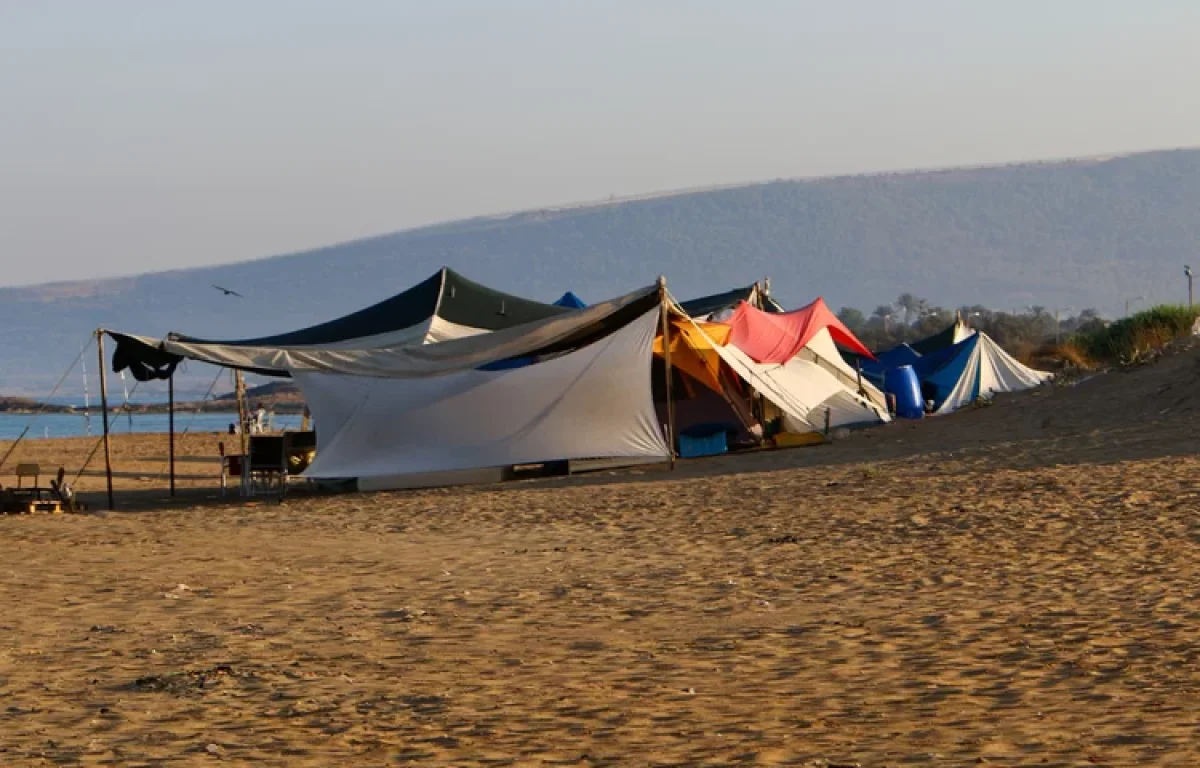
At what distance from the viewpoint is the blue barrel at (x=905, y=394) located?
27.6 m

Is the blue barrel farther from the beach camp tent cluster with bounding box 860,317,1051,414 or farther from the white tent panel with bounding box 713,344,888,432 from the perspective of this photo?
the white tent panel with bounding box 713,344,888,432

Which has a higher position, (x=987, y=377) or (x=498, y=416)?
(x=987, y=377)

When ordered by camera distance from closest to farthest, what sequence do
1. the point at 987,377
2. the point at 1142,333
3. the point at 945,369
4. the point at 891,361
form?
the point at 945,369
the point at 987,377
the point at 1142,333
the point at 891,361


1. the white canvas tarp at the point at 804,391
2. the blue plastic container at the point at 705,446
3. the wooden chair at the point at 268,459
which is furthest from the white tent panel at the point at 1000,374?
the wooden chair at the point at 268,459

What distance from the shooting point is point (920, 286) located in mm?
180125

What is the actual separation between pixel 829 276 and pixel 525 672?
18447 cm

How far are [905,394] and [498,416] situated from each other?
11070 millimetres

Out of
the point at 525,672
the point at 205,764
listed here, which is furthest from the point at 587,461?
the point at 205,764

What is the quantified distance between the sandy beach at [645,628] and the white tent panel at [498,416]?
2.42m

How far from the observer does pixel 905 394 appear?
27.6 m

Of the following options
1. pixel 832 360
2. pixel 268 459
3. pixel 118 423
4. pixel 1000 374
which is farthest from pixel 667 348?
pixel 118 423

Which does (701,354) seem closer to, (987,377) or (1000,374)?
(987,377)

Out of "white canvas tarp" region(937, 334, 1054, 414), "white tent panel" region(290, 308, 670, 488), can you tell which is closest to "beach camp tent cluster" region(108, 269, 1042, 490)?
"white tent panel" region(290, 308, 670, 488)

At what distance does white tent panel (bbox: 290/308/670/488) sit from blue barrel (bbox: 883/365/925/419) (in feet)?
32.9
